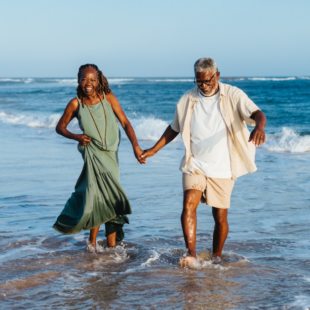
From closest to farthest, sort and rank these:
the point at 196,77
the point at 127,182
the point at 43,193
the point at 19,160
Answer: the point at 196,77
the point at 43,193
the point at 127,182
the point at 19,160

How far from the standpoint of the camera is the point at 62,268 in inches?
153

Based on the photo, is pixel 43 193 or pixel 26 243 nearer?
pixel 26 243

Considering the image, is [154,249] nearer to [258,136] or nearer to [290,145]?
[258,136]

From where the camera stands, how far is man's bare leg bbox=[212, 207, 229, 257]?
400 centimetres

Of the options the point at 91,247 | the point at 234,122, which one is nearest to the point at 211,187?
the point at 234,122

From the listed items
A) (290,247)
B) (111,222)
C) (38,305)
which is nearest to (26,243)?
(111,222)

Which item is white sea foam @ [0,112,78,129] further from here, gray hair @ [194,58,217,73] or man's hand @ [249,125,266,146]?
man's hand @ [249,125,266,146]

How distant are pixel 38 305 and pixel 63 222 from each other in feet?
3.81

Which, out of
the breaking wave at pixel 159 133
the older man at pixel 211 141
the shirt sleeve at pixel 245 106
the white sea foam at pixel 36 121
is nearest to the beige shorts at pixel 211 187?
the older man at pixel 211 141

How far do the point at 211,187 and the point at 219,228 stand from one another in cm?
46

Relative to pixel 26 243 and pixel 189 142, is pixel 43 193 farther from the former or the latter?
pixel 189 142

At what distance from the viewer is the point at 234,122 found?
3.76 m

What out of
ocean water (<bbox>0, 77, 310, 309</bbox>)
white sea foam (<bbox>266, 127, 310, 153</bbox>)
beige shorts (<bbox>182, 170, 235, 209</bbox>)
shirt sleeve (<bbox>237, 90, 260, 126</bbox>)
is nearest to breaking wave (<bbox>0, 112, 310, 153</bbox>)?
white sea foam (<bbox>266, 127, 310, 153</bbox>)

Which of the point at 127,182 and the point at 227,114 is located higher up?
the point at 227,114
